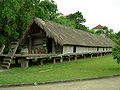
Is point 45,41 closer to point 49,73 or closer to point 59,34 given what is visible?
point 59,34

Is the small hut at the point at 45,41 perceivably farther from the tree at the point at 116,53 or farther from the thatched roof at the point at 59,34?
the tree at the point at 116,53

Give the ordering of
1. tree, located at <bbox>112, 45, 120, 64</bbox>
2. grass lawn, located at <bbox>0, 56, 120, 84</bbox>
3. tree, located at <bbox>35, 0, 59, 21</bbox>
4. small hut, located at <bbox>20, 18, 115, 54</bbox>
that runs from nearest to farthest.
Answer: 1. grass lawn, located at <bbox>0, 56, 120, 84</bbox>
2. tree, located at <bbox>112, 45, 120, 64</bbox>
3. small hut, located at <bbox>20, 18, 115, 54</bbox>
4. tree, located at <bbox>35, 0, 59, 21</bbox>

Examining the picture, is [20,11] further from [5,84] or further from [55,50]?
[5,84]

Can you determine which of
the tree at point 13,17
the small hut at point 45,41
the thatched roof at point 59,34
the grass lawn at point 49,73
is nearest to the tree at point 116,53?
the grass lawn at point 49,73

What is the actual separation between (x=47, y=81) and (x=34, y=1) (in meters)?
18.6

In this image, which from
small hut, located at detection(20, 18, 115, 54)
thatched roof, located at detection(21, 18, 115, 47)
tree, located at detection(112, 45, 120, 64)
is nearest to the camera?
tree, located at detection(112, 45, 120, 64)

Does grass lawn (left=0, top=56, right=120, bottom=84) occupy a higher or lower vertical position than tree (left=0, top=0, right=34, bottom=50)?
lower

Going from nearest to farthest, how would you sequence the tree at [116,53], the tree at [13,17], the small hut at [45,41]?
the tree at [116,53] → the tree at [13,17] → the small hut at [45,41]

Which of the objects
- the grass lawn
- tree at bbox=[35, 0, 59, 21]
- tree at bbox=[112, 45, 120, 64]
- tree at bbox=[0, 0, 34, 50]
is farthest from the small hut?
tree at bbox=[112, 45, 120, 64]

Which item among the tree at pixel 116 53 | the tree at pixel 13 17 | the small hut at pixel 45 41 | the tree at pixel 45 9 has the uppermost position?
the tree at pixel 45 9

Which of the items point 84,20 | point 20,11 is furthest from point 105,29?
point 20,11

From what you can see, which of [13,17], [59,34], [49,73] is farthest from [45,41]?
[49,73]

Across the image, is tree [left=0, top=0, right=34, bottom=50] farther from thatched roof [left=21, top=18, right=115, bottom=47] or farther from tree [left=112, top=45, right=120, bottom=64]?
tree [left=112, top=45, right=120, bottom=64]

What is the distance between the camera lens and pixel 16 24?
19359 mm
